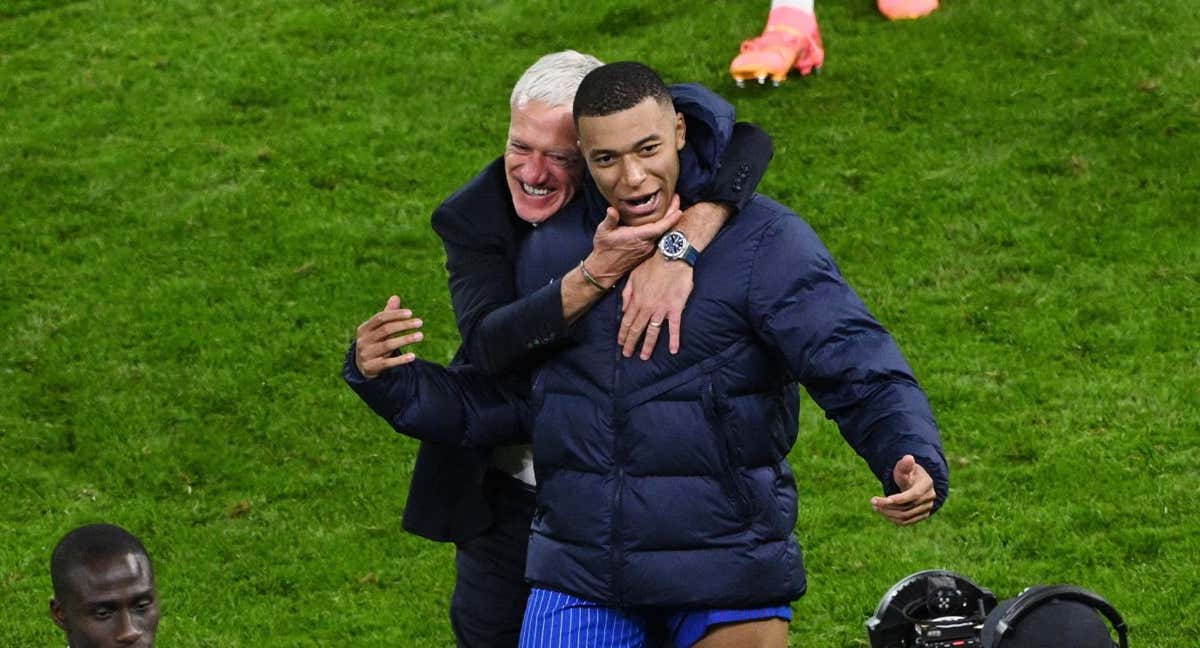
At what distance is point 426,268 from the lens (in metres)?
10.5

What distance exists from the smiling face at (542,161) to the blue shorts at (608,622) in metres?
0.97

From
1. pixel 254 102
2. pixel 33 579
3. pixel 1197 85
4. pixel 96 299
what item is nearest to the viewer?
pixel 33 579

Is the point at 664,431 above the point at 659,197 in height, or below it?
below

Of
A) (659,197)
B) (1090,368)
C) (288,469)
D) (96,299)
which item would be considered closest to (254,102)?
(96,299)

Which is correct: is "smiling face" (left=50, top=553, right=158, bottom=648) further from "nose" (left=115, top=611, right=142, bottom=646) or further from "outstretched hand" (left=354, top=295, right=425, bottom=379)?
"outstretched hand" (left=354, top=295, right=425, bottom=379)

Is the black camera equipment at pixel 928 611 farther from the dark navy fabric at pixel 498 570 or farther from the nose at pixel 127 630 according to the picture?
the nose at pixel 127 630

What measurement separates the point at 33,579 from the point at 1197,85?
6.87 metres

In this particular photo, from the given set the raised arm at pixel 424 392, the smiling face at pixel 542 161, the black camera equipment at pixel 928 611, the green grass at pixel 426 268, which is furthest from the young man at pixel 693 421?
the green grass at pixel 426 268

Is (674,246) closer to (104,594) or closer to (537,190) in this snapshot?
(537,190)

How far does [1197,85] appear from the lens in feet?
36.8

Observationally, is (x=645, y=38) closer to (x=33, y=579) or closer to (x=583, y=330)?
(x=33, y=579)

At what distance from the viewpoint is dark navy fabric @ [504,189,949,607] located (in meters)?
4.45

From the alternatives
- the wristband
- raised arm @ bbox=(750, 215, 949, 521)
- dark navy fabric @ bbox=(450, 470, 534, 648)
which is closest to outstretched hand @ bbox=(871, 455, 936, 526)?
raised arm @ bbox=(750, 215, 949, 521)

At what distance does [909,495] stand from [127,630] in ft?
6.44
